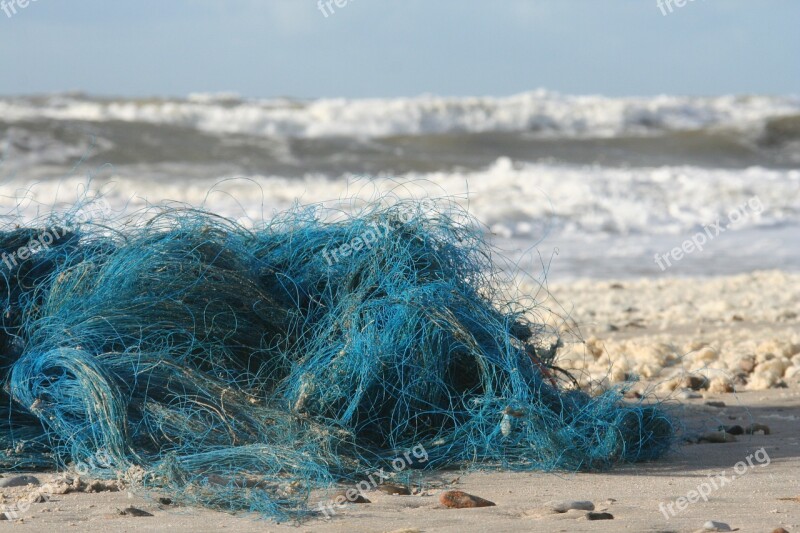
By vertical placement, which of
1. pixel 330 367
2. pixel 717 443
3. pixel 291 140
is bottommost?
pixel 717 443

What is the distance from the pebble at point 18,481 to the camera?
2916 mm

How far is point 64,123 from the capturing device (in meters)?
22.6

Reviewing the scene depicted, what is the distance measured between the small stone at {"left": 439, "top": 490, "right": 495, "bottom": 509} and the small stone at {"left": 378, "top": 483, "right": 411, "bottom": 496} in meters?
0.16

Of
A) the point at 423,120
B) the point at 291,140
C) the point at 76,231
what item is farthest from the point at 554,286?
the point at 423,120

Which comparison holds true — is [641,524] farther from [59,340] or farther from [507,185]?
[507,185]

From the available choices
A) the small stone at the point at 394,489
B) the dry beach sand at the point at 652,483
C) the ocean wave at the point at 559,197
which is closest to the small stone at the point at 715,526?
the dry beach sand at the point at 652,483

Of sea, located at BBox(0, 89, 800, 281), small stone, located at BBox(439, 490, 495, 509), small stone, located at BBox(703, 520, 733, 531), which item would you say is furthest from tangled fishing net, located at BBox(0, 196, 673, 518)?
sea, located at BBox(0, 89, 800, 281)

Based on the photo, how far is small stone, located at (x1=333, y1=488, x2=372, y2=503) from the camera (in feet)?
8.98

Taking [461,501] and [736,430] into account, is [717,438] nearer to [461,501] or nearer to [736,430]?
[736,430]

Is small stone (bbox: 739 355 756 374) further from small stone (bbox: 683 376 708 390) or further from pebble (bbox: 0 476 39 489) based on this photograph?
pebble (bbox: 0 476 39 489)

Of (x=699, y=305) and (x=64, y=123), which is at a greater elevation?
(x=64, y=123)

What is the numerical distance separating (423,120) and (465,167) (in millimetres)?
6740

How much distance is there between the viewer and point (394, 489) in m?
2.88


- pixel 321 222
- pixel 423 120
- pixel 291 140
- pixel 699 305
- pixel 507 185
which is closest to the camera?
pixel 321 222
